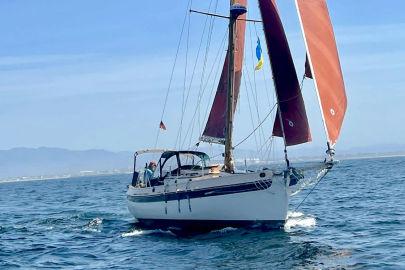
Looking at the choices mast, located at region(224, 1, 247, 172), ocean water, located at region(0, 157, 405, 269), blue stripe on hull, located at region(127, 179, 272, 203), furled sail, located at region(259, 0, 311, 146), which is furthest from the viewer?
mast, located at region(224, 1, 247, 172)

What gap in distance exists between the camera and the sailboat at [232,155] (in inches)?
966

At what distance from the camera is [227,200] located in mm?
27953

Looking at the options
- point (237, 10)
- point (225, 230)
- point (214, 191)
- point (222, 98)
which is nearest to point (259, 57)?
point (237, 10)

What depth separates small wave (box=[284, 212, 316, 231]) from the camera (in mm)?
30286

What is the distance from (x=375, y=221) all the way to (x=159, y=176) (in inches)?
471

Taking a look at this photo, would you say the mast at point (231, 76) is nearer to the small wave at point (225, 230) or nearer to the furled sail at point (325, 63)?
the small wave at point (225, 230)

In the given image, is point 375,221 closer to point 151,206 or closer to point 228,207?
point 228,207

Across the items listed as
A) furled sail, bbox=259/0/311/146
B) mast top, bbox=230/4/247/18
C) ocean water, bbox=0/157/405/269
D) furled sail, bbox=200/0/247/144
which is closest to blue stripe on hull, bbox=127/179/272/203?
ocean water, bbox=0/157/405/269

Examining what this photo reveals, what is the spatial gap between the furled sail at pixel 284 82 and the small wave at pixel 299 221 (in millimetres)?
5072

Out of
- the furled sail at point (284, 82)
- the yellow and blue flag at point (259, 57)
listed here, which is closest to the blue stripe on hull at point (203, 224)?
the furled sail at point (284, 82)

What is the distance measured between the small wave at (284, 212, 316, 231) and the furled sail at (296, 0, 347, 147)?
7420 millimetres

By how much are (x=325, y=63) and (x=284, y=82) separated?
10.1 ft

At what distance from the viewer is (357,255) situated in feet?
71.4

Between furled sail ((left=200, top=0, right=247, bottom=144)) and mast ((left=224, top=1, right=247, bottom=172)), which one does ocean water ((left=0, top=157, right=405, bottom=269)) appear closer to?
mast ((left=224, top=1, right=247, bottom=172))
